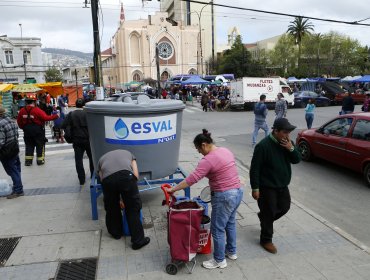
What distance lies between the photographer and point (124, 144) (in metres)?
5.04

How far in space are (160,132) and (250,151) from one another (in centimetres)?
638

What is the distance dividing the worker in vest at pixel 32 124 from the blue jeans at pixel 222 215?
5995mm

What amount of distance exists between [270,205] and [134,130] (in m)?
2.13

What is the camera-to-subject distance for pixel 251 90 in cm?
2478

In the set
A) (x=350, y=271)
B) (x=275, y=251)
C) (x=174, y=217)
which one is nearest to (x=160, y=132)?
(x=174, y=217)

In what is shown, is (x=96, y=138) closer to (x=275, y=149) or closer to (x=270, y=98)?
(x=275, y=149)

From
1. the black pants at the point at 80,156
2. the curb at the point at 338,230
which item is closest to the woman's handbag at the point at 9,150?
the black pants at the point at 80,156

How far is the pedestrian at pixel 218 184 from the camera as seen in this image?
3.65m

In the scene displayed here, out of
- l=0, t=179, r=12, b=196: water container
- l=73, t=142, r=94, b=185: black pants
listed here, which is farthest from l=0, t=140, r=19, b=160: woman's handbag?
l=73, t=142, r=94, b=185: black pants

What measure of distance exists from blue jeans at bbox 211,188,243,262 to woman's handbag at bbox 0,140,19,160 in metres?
4.24

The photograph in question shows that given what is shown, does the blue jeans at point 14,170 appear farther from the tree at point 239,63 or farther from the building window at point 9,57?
the building window at point 9,57

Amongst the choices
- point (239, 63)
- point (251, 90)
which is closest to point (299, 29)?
point (239, 63)

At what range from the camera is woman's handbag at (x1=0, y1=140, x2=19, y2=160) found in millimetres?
6238

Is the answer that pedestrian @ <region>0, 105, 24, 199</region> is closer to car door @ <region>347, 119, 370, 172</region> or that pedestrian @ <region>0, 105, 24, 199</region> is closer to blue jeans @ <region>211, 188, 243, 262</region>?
blue jeans @ <region>211, 188, 243, 262</region>
